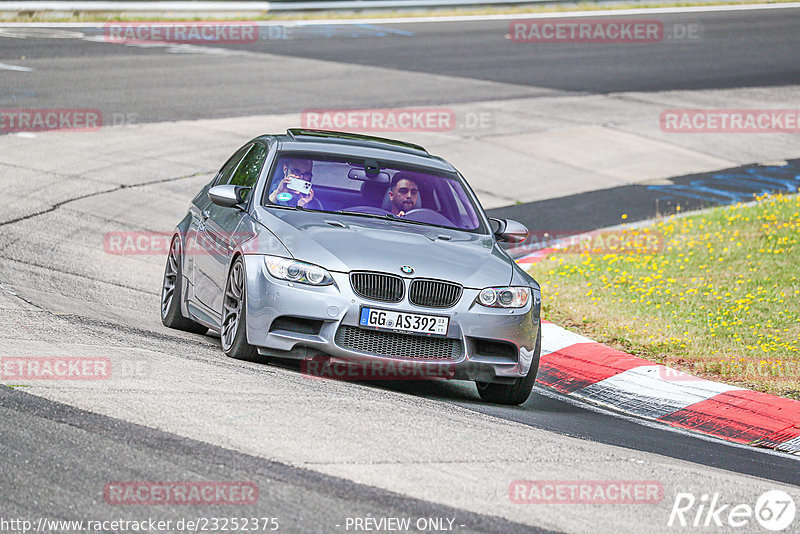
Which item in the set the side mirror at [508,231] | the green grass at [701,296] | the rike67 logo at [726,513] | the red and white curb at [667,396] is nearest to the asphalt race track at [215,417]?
the rike67 logo at [726,513]

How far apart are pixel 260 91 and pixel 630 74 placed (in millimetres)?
9702

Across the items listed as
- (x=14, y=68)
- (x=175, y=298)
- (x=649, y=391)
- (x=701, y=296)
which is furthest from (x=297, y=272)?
(x=14, y=68)

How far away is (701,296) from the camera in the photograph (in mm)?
11664

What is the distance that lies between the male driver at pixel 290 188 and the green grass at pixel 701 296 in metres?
3.09

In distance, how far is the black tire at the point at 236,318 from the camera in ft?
25.7

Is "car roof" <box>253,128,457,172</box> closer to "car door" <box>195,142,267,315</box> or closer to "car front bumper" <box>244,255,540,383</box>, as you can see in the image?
"car door" <box>195,142,267,315</box>

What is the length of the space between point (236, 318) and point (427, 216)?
167cm

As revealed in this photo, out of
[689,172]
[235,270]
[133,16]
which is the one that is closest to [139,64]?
[133,16]

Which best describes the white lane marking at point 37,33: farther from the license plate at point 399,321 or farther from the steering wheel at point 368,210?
the license plate at point 399,321

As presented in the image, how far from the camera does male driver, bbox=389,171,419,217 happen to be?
28.8ft

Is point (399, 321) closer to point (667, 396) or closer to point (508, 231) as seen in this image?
point (508, 231)

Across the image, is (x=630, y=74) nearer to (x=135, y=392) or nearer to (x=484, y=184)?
(x=484, y=184)

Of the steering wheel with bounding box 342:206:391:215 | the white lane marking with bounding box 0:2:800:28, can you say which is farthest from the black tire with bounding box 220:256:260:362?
the white lane marking with bounding box 0:2:800:28

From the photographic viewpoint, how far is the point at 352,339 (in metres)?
7.54
